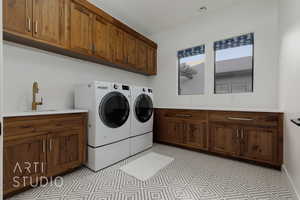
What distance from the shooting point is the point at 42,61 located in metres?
2.01

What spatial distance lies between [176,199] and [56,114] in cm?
160

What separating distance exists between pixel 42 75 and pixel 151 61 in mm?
2246

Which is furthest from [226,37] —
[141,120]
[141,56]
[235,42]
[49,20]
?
[49,20]

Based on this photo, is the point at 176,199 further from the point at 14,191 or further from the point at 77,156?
the point at 14,191

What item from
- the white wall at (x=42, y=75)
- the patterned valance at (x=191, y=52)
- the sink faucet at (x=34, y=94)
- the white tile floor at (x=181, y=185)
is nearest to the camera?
the white tile floor at (x=181, y=185)

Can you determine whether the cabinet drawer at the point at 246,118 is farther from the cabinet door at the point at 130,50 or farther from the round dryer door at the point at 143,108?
the cabinet door at the point at 130,50

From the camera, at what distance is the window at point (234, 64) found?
8.57 feet

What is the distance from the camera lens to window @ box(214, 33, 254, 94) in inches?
103

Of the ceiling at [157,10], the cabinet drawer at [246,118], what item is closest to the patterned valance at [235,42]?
the ceiling at [157,10]

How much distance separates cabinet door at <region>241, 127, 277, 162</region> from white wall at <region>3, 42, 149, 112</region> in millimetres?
2755

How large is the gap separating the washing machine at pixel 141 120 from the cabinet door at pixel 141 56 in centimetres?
69

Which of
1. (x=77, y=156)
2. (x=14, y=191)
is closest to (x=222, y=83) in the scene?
(x=77, y=156)

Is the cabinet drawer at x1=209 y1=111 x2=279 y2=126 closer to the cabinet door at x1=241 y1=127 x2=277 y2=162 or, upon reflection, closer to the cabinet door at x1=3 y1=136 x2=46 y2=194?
the cabinet door at x1=241 y1=127 x2=277 y2=162

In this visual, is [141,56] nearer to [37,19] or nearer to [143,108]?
[143,108]
